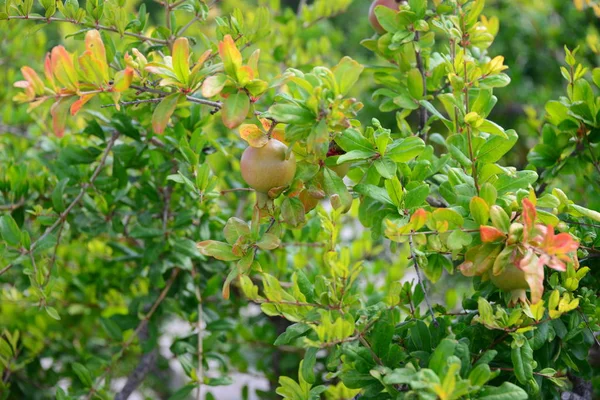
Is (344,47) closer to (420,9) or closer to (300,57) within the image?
(300,57)

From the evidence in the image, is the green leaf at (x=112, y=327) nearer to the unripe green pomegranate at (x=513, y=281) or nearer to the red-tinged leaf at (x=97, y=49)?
the red-tinged leaf at (x=97, y=49)

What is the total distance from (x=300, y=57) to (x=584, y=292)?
100 cm

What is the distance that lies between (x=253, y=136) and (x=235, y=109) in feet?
0.14

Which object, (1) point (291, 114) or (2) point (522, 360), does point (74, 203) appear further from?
(2) point (522, 360)

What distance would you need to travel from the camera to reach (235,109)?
2.33ft

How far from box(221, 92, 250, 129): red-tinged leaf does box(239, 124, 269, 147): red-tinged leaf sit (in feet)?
0.10

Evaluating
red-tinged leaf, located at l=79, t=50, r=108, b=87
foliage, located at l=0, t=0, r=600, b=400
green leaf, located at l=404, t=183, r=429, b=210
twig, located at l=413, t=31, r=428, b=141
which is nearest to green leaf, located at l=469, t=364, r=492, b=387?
foliage, located at l=0, t=0, r=600, b=400

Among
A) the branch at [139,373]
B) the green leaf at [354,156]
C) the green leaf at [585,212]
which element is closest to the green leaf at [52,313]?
the branch at [139,373]

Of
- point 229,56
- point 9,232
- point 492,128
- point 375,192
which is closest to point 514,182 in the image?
point 492,128

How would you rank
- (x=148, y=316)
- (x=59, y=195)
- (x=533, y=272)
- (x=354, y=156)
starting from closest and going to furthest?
(x=533, y=272), (x=354, y=156), (x=59, y=195), (x=148, y=316)

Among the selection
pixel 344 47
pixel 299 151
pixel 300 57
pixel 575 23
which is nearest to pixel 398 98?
pixel 299 151

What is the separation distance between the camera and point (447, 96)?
0.83 meters

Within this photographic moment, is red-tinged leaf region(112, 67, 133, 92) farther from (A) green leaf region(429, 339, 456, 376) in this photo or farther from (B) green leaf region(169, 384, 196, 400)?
(B) green leaf region(169, 384, 196, 400)

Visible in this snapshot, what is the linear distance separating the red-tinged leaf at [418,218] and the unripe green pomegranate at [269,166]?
0.15 m
